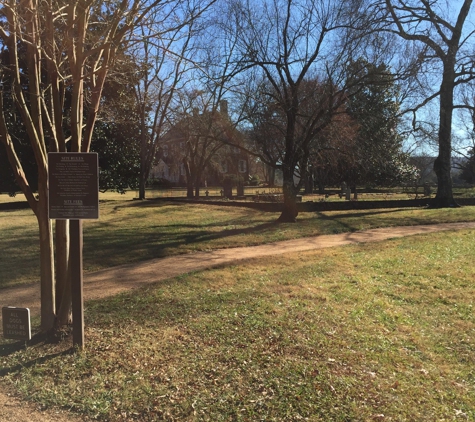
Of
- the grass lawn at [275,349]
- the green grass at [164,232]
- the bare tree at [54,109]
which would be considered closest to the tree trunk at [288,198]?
the green grass at [164,232]

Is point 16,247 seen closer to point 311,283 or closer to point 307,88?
point 311,283

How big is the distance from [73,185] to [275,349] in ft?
8.98

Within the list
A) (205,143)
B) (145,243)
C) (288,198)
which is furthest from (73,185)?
(205,143)

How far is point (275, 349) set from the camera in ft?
14.9

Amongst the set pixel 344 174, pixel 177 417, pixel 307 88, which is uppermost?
pixel 307 88

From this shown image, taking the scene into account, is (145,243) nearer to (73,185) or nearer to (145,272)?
(145,272)

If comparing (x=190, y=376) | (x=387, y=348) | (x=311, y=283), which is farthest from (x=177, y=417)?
(x=311, y=283)

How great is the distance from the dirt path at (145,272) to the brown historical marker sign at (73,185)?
1747mm

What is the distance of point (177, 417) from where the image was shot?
3.36 metres

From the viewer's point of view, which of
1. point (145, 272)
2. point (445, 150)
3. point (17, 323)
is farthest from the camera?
point (445, 150)

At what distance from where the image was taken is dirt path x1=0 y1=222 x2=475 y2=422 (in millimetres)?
3471

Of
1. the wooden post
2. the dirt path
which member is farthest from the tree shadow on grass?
the wooden post

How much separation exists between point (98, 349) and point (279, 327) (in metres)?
2.08

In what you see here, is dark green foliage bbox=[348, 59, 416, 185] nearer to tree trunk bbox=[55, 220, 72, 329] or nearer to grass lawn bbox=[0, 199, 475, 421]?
grass lawn bbox=[0, 199, 475, 421]
